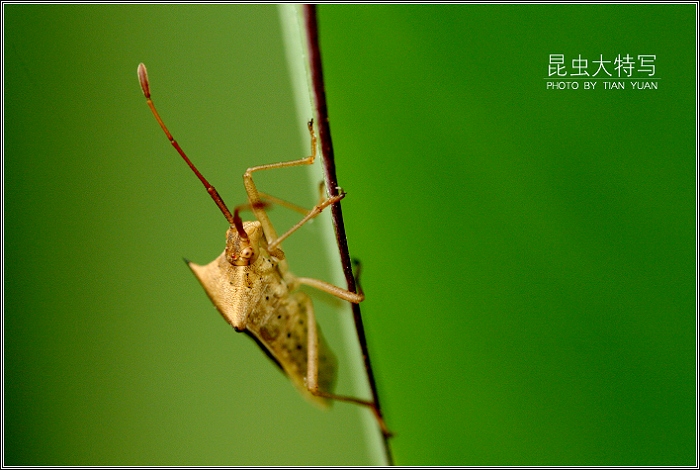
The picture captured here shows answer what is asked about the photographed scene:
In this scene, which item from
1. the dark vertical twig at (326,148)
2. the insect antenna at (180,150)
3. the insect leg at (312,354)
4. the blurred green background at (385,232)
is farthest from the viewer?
the insect leg at (312,354)

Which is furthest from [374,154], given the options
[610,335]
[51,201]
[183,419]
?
[183,419]

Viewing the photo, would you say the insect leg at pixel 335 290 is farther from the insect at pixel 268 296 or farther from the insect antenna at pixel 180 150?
the insect antenna at pixel 180 150

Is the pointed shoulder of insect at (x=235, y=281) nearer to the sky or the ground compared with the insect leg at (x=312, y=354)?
nearer to the sky

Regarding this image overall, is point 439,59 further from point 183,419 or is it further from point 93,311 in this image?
point 183,419

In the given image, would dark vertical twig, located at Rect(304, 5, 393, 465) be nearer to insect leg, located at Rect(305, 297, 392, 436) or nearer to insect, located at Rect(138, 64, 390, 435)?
insect, located at Rect(138, 64, 390, 435)

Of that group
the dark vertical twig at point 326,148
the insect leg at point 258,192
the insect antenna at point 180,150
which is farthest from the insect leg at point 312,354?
the dark vertical twig at point 326,148

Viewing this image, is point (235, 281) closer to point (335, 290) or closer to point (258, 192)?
point (258, 192)

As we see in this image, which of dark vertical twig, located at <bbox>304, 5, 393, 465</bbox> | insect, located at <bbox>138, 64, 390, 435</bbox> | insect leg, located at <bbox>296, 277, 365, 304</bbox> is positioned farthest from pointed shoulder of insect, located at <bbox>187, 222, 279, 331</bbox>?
dark vertical twig, located at <bbox>304, 5, 393, 465</bbox>

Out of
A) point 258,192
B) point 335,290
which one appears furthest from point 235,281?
point 335,290
